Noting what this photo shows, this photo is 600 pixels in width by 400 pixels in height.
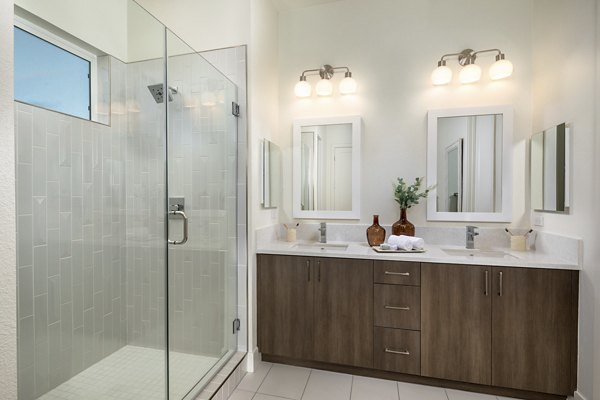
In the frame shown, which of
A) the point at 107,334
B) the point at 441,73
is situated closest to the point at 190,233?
the point at 107,334

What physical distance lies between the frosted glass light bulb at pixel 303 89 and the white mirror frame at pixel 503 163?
1019 millimetres

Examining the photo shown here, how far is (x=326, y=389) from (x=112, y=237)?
1.72 m

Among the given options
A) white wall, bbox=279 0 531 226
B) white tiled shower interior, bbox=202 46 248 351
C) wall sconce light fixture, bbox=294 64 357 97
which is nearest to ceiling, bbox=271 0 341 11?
white wall, bbox=279 0 531 226

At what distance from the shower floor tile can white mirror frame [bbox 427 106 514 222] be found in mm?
2012

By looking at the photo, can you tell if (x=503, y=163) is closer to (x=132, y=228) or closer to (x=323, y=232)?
(x=323, y=232)

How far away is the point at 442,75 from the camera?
228 centimetres

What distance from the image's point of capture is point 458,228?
7.64ft

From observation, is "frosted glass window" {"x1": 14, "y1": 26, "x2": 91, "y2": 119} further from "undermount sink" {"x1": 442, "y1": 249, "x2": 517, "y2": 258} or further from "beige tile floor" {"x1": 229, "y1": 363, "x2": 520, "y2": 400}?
"undermount sink" {"x1": 442, "y1": 249, "x2": 517, "y2": 258}

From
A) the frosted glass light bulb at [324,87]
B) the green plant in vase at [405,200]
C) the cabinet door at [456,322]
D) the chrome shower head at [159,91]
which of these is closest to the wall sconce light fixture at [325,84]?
the frosted glass light bulb at [324,87]

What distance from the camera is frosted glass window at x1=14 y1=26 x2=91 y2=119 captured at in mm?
1521

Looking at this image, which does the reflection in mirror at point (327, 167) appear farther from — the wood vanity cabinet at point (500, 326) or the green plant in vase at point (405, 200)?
the wood vanity cabinet at point (500, 326)

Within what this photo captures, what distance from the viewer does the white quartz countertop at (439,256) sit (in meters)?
1.74

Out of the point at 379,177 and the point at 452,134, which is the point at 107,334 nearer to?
the point at 379,177

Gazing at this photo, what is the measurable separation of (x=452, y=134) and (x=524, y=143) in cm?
51
